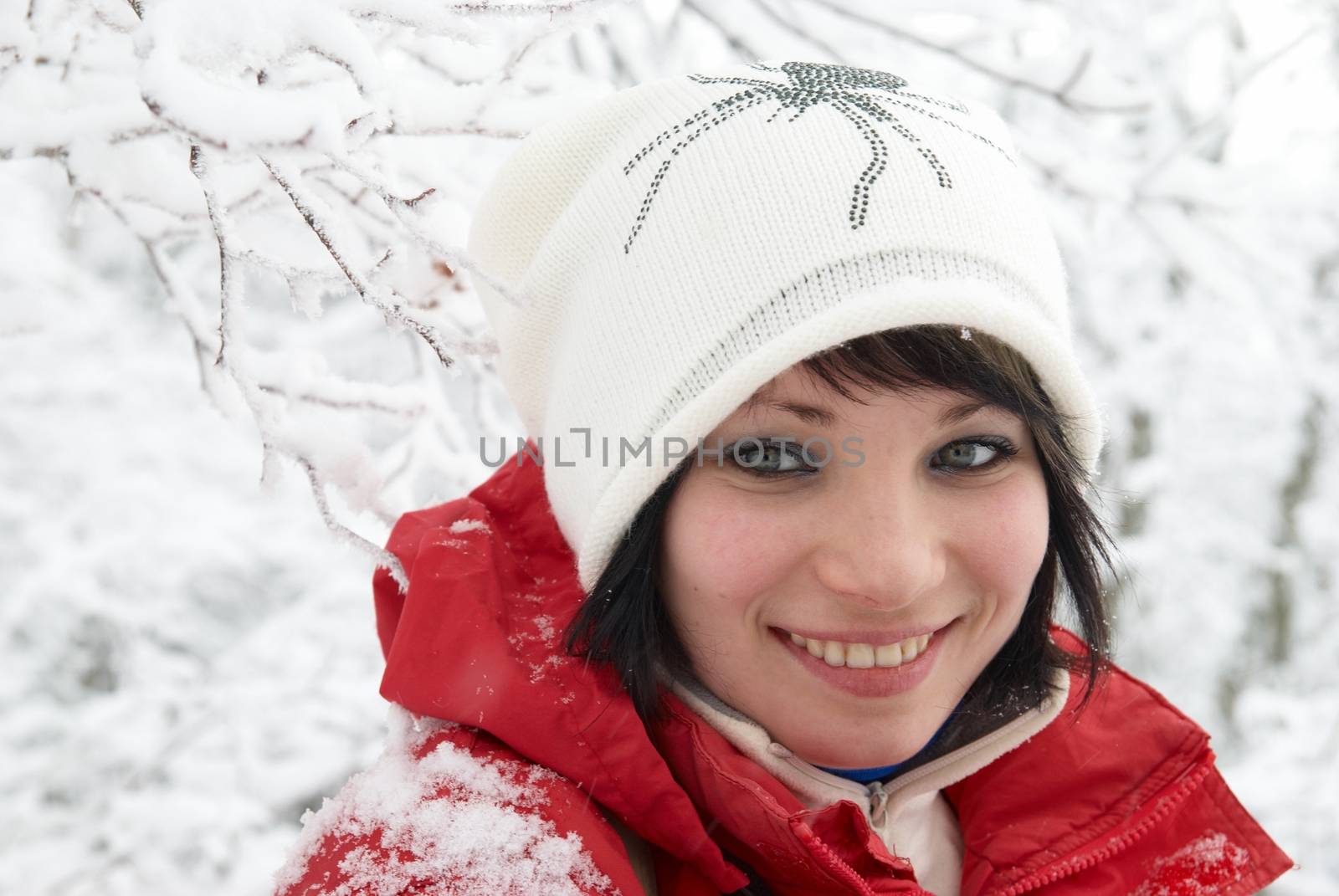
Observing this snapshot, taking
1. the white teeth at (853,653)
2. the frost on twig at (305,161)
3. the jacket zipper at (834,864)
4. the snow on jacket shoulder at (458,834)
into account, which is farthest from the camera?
the white teeth at (853,653)

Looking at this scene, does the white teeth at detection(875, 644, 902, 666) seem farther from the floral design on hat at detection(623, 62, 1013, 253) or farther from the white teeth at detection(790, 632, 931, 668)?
the floral design on hat at detection(623, 62, 1013, 253)

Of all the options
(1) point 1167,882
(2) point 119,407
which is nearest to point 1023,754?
(1) point 1167,882

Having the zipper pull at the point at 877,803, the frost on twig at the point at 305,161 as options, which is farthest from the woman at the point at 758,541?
the frost on twig at the point at 305,161

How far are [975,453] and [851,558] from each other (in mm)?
273

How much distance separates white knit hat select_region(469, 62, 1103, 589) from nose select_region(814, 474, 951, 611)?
0.20 meters

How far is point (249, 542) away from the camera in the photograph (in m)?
3.95

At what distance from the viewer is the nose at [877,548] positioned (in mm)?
1230

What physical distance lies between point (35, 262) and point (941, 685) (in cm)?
208

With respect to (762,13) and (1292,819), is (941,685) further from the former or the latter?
(1292,819)

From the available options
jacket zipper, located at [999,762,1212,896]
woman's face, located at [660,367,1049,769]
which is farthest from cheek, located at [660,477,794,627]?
jacket zipper, located at [999,762,1212,896]

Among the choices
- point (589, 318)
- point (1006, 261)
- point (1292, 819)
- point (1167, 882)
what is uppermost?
point (1006, 261)

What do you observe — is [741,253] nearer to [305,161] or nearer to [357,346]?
[305,161]

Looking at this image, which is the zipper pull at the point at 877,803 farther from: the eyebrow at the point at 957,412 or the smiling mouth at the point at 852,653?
the eyebrow at the point at 957,412

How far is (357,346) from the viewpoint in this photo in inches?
188
